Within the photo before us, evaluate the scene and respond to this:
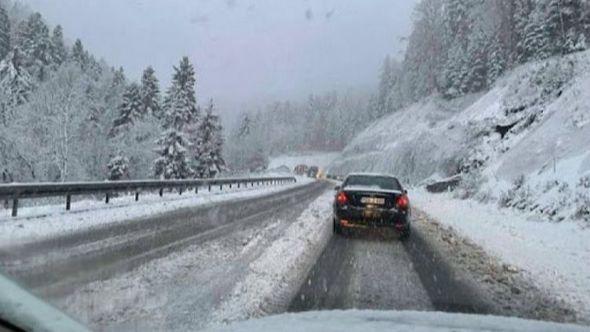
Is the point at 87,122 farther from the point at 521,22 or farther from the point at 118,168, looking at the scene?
the point at 521,22

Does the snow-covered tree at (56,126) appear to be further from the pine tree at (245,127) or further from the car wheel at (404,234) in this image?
the pine tree at (245,127)

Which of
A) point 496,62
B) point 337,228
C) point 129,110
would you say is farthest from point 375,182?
point 496,62

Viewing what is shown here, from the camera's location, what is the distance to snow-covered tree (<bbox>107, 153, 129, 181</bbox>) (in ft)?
160

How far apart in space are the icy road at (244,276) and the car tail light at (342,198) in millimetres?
918

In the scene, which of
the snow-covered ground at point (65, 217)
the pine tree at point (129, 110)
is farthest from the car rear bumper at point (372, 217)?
the pine tree at point (129, 110)

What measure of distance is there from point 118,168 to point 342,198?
37.1 metres

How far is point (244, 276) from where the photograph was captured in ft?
28.0

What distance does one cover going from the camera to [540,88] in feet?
117

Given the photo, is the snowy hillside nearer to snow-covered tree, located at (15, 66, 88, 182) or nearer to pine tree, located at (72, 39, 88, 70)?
snow-covered tree, located at (15, 66, 88, 182)

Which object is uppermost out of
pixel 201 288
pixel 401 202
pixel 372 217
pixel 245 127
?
pixel 245 127

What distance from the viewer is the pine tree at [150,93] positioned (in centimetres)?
5900

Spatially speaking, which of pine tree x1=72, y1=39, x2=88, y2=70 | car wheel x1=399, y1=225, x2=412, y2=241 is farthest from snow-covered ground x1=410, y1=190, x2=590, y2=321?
pine tree x1=72, y1=39, x2=88, y2=70

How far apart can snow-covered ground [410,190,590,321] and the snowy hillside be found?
0.89 metres

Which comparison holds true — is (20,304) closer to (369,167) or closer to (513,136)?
(513,136)
